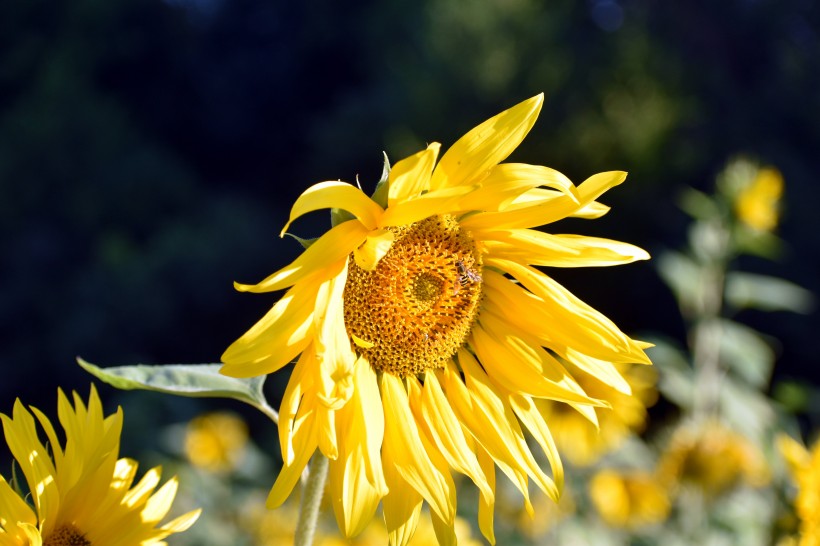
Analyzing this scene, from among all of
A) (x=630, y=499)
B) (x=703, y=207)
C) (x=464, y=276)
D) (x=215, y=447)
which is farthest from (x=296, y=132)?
(x=464, y=276)

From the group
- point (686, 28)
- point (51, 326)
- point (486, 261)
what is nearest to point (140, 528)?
point (486, 261)

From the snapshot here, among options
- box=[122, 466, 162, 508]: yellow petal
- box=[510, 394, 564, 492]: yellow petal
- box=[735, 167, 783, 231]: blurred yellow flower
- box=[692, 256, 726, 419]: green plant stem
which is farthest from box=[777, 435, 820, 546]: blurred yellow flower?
box=[735, 167, 783, 231]: blurred yellow flower

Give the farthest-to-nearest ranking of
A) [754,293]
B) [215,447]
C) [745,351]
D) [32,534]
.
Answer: [215,447]
[754,293]
[745,351]
[32,534]

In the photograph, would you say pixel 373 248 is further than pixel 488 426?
No

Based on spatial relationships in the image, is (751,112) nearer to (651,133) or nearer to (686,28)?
(651,133)

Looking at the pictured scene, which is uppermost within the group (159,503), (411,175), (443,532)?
(411,175)

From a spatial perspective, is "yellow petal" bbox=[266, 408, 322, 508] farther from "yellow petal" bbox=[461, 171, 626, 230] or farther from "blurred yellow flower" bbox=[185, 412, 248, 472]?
"blurred yellow flower" bbox=[185, 412, 248, 472]

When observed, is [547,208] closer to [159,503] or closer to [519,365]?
[519,365]
